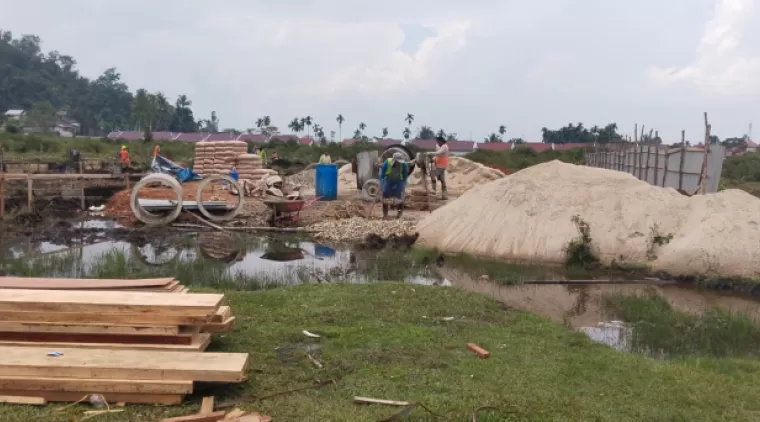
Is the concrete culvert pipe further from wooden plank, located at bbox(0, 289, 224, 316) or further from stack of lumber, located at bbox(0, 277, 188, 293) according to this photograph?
wooden plank, located at bbox(0, 289, 224, 316)

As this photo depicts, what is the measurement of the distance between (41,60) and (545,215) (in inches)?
3983

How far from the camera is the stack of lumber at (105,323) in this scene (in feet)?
16.9

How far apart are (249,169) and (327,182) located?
3886 millimetres

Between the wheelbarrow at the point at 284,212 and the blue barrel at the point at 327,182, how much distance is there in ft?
10.4

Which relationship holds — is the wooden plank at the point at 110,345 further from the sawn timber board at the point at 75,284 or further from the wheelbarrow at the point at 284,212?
the wheelbarrow at the point at 284,212

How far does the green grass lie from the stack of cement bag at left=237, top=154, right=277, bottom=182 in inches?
625

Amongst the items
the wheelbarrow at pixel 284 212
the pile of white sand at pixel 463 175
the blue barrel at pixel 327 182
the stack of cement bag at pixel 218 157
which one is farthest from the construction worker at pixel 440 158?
the stack of cement bag at pixel 218 157

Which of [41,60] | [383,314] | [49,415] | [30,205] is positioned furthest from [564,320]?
[41,60]

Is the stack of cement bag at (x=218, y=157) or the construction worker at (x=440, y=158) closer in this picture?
the construction worker at (x=440, y=158)

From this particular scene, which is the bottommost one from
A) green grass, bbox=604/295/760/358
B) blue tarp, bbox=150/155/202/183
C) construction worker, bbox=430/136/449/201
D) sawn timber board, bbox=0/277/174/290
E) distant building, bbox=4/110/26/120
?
green grass, bbox=604/295/760/358

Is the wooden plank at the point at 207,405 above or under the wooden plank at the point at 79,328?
under

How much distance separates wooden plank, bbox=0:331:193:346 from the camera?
204 inches

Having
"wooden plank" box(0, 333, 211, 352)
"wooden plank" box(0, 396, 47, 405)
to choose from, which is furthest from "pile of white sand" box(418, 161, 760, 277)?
"wooden plank" box(0, 396, 47, 405)

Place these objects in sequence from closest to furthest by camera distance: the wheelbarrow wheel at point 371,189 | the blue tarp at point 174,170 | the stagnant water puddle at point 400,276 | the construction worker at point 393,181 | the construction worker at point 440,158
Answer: the stagnant water puddle at point 400,276 → the construction worker at point 393,181 → the wheelbarrow wheel at point 371,189 → the construction worker at point 440,158 → the blue tarp at point 174,170
